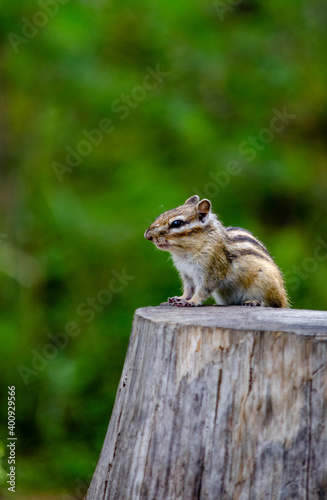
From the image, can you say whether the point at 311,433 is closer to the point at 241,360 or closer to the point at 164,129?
the point at 241,360

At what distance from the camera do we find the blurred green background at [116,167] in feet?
22.1

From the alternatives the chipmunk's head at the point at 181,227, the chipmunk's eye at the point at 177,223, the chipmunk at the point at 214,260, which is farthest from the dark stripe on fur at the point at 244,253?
the chipmunk's eye at the point at 177,223

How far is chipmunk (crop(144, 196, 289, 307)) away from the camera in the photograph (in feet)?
13.5

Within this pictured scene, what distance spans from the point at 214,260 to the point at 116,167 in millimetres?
3225

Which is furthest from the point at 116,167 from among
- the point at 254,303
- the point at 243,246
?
the point at 254,303

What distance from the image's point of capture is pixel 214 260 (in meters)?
4.18

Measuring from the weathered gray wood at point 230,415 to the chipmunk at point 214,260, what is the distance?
4.03ft

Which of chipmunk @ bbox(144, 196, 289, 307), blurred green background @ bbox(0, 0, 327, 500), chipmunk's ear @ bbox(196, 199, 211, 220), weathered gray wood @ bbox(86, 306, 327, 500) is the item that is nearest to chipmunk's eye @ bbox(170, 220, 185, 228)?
chipmunk @ bbox(144, 196, 289, 307)

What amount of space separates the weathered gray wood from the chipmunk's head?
3.88 feet

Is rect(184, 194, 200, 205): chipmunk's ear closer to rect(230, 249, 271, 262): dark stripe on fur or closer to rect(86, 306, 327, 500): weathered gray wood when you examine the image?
rect(230, 249, 271, 262): dark stripe on fur

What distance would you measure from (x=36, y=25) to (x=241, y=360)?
5429 mm

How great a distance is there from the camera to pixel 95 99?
719 cm

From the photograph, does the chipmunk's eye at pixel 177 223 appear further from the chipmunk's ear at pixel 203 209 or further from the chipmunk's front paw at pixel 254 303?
the chipmunk's front paw at pixel 254 303

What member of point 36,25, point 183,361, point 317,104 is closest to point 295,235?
point 317,104
